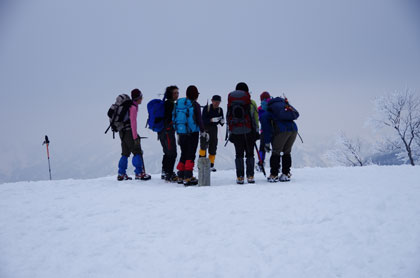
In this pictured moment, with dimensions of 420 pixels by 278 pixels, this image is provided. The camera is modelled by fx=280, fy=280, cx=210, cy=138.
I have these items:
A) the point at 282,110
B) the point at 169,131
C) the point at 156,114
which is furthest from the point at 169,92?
the point at 282,110

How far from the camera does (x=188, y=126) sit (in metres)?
7.57

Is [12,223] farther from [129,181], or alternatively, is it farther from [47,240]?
[129,181]

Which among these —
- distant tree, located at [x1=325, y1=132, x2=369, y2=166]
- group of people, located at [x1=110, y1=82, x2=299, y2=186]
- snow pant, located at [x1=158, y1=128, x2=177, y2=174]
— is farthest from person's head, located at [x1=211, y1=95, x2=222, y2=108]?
distant tree, located at [x1=325, y1=132, x2=369, y2=166]

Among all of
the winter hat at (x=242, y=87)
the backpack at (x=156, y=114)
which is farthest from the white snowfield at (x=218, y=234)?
the winter hat at (x=242, y=87)

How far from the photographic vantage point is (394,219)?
178 inches

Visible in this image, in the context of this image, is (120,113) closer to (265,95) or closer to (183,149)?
(183,149)

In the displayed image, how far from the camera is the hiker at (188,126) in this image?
751cm

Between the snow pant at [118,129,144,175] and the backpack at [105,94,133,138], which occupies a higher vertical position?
the backpack at [105,94,133,138]

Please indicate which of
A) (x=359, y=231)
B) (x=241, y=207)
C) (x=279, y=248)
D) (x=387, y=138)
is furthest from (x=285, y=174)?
(x=387, y=138)

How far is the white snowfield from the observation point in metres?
3.61

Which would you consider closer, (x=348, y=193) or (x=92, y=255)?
(x=92, y=255)

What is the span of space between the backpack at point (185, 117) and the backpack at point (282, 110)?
6.71ft

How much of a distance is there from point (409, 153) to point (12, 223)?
3009cm

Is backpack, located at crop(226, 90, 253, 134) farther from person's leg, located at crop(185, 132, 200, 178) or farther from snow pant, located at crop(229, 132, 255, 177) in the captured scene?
person's leg, located at crop(185, 132, 200, 178)
